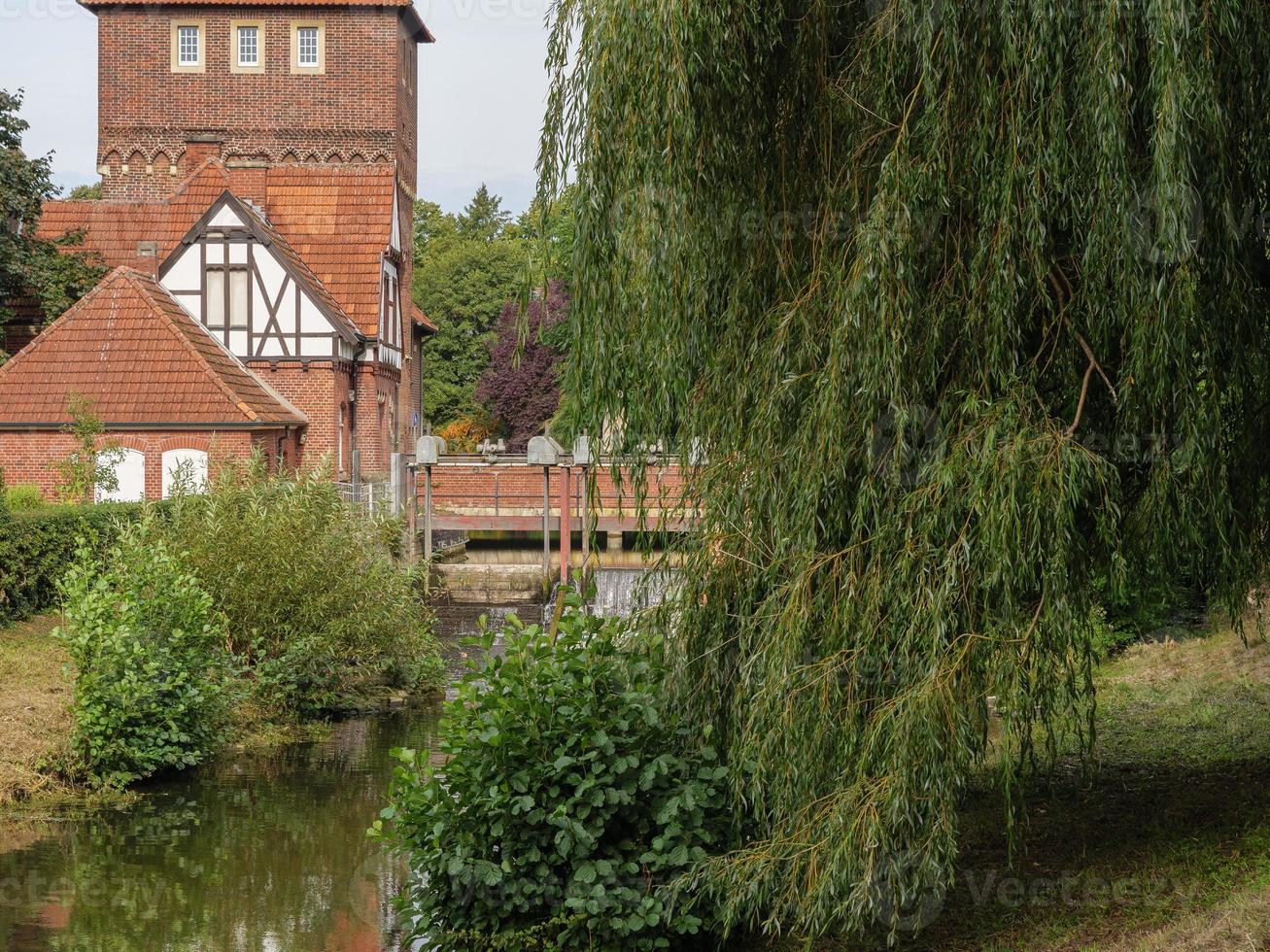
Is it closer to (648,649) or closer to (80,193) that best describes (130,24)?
(80,193)

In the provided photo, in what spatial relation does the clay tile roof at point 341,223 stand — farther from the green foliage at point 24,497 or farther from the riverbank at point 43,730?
the riverbank at point 43,730

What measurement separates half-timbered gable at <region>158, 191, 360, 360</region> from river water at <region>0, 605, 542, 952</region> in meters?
17.0

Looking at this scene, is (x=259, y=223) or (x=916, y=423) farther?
(x=259, y=223)

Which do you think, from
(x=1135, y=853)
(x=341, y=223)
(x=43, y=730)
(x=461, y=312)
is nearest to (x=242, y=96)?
(x=341, y=223)

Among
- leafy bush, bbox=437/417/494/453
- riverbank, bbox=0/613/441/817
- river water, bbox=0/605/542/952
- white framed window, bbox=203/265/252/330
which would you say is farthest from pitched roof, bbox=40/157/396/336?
river water, bbox=0/605/542/952

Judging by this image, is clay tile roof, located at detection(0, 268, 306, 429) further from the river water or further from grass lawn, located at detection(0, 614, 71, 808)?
the river water

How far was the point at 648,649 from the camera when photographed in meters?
7.34

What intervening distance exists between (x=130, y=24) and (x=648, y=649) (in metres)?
35.4

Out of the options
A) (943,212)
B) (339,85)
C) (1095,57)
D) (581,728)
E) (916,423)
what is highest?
(339,85)

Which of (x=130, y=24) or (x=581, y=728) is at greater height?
(x=130, y=24)

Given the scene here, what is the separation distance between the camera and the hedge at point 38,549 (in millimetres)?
16922

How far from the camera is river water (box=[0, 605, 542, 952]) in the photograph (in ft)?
29.4

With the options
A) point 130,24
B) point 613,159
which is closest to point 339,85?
point 130,24

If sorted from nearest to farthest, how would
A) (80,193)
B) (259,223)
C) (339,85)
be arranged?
(259,223), (339,85), (80,193)
